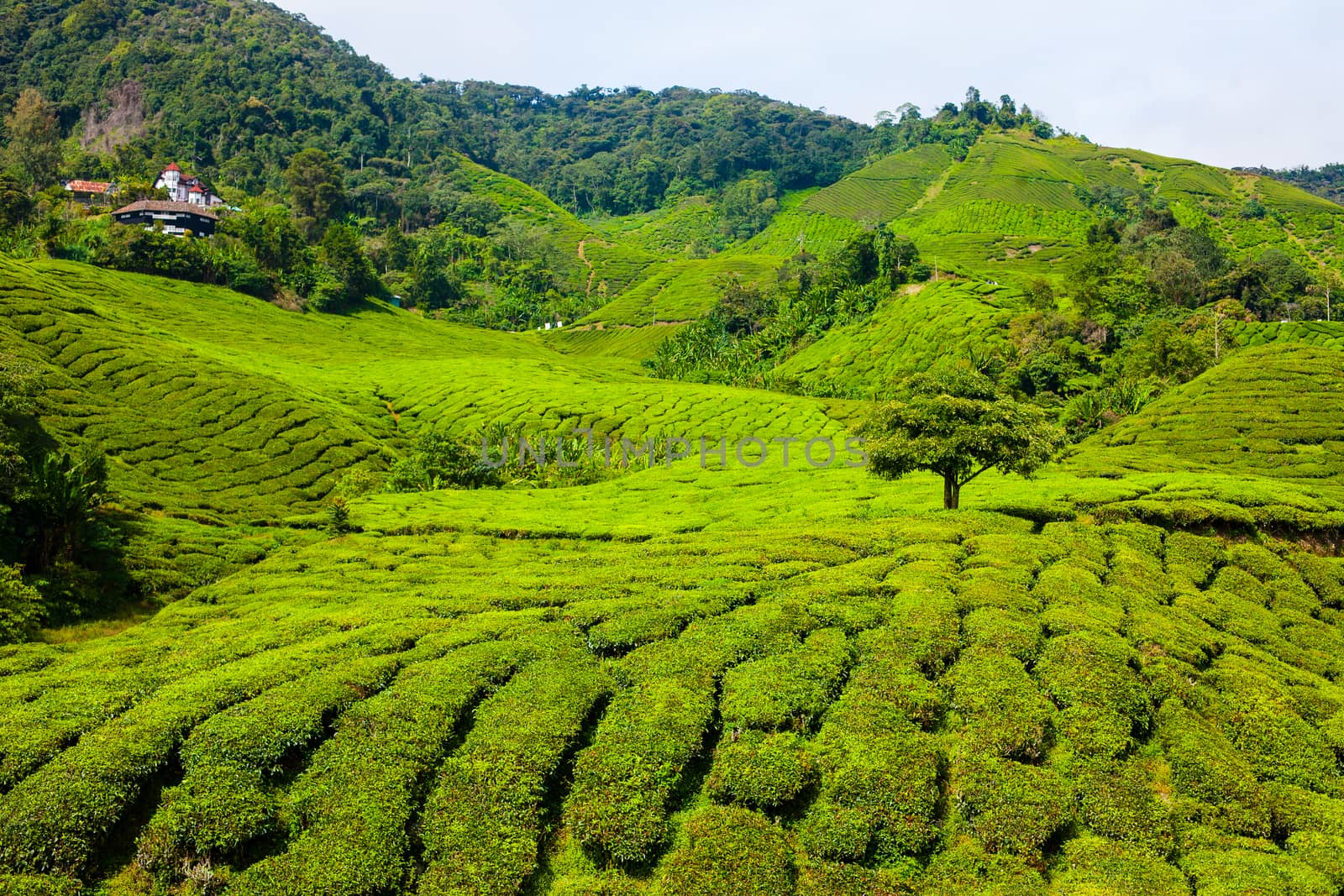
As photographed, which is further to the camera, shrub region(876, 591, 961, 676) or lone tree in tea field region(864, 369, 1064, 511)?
lone tree in tea field region(864, 369, 1064, 511)

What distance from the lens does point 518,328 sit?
6378 inches

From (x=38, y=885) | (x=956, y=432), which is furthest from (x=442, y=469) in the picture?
(x=38, y=885)

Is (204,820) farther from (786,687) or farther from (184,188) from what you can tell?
(184,188)

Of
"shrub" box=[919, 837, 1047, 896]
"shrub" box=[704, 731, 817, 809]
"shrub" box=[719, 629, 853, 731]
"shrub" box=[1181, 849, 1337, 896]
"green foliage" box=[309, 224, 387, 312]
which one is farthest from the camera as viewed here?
"green foliage" box=[309, 224, 387, 312]

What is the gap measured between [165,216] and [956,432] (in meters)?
136

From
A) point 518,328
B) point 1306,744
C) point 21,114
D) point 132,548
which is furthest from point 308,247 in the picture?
point 1306,744

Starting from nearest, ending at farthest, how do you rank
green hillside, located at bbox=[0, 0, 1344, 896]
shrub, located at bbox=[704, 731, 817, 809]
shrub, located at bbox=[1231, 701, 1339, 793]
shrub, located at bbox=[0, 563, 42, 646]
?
green hillside, located at bbox=[0, 0, 1344, 896], shrub, located at bbox=[704, 731, 817, 809], shrub, located at bbox=[1231, 701, 1339, 793], shrub, located at bbox=[0, 563, 42, 646]

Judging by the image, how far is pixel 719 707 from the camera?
19.1m

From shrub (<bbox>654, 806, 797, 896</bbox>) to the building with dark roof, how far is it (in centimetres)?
13824

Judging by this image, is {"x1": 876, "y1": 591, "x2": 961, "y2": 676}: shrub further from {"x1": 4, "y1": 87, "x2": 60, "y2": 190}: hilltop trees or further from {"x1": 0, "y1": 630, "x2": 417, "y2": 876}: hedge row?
{"x1": 4, "y1": 87, "x2": 60, "y2": 190}: hilltop trees

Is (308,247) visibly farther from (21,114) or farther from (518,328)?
(21,114)

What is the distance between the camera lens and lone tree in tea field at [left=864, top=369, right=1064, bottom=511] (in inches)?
1372

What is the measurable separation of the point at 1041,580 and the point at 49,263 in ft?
366

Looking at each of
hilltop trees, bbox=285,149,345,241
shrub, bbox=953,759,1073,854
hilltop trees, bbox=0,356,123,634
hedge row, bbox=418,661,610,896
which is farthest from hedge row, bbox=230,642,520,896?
hilltop trees, bbox=285,149,345,241
